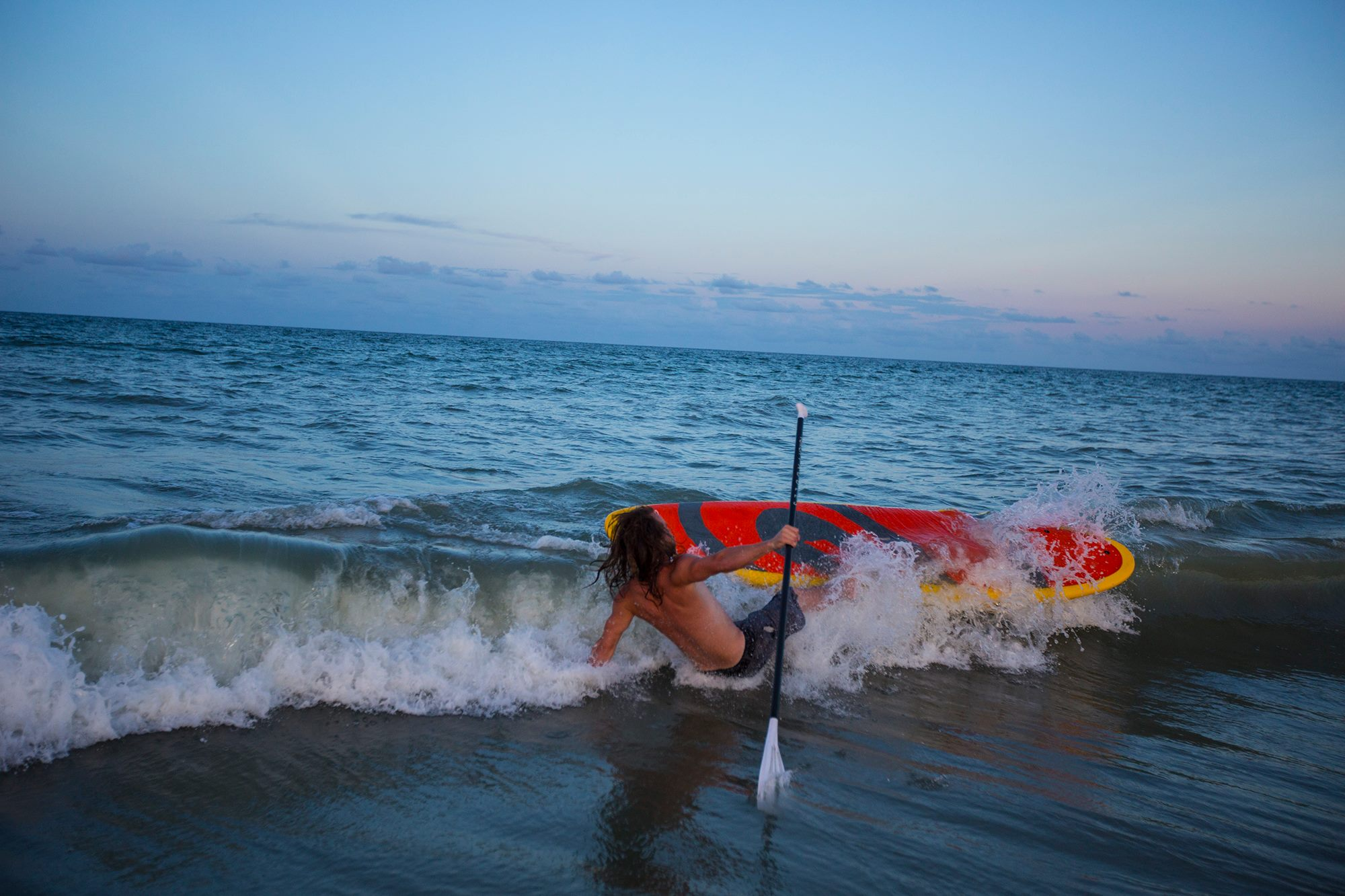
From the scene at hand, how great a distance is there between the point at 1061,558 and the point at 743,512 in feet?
8.23

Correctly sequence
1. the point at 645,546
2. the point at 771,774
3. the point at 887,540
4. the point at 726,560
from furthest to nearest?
1. the point at 887,540
2. the point at 645,546
3. the point at 726,560
4. the point at 771,774

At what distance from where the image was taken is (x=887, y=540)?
20.1 ft

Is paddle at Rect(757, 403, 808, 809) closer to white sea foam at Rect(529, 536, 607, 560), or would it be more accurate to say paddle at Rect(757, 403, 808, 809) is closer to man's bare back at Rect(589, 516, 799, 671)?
man's bare back at Rect(589, 516, 799, 671)

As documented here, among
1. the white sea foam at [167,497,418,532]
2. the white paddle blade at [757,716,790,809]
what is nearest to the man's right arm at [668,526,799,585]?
the white paddle blade at [757,716,790,809]

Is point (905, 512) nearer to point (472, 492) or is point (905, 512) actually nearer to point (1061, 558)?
point (1061, 558)

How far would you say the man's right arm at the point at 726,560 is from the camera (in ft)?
10.9

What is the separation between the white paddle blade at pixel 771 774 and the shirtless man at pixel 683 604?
0.75 meters

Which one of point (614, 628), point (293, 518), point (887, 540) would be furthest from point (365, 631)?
point (887, 540)

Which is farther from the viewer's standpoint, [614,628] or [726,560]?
[614,628]

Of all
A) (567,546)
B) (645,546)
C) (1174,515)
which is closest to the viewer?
(645,546)

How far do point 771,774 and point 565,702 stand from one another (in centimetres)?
128

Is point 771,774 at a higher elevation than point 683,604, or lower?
lower

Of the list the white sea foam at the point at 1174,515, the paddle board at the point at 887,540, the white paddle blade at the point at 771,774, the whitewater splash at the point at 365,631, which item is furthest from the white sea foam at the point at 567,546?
the white sea foam at the point at 1174,515

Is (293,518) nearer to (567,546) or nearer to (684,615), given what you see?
(567,546)
